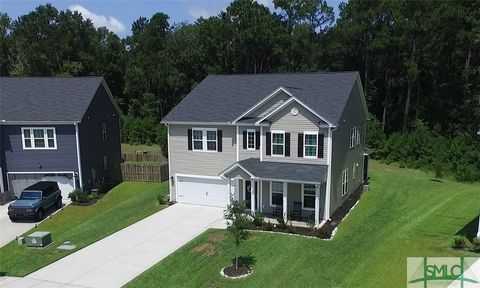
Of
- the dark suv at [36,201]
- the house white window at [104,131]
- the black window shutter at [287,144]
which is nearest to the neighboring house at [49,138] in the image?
the house white window at [104,131]

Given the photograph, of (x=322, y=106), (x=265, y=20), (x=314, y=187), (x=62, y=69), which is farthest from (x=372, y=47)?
(x=62, y=69)

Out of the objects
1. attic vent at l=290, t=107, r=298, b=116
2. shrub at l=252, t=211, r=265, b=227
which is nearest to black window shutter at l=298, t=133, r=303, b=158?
attic vent at l=290, t=107, r=298, b=116

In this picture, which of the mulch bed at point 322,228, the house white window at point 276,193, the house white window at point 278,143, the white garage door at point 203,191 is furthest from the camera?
the white garage door at point 203,191

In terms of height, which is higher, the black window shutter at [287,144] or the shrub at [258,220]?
the black window shutter at [287,144]

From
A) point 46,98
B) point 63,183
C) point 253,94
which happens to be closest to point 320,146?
point 253,94

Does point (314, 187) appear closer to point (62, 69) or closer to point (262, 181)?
point (262, 181)

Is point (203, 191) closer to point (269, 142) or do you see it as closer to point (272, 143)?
point (269, 142)

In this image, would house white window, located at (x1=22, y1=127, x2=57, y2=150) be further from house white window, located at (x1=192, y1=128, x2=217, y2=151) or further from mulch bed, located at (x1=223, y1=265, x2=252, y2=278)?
mulch bed, located at (x1=223, y1=265, x2=252, y2=278)

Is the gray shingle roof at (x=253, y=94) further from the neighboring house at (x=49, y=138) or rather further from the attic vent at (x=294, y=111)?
the neighboring house at (x=49, y=138)
